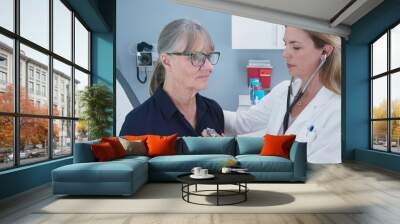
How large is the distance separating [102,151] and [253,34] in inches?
185

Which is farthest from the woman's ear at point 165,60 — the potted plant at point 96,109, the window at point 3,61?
the window at point 3,61

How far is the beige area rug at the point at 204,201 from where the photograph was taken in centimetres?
422

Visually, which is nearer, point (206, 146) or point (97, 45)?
point (206, 146)

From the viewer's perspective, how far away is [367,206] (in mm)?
4457

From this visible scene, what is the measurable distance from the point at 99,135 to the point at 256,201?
4523 millimetres

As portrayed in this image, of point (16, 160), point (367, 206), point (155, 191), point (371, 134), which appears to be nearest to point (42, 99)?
point (16, 160)

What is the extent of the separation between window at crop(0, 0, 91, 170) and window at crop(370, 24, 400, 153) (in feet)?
21.1

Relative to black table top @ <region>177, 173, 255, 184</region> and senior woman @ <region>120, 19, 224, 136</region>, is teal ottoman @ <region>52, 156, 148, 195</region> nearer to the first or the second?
black table top @ <region>177, 173, 255, 184</region>

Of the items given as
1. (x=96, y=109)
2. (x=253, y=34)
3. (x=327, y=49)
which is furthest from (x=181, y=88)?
(x=327, y=49)

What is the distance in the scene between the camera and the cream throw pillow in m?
6.62

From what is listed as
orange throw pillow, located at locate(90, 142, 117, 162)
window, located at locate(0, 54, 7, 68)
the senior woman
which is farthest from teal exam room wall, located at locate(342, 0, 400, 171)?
window, located at locate(0, 54, 7, 68)

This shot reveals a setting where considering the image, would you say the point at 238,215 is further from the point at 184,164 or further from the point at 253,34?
the point at 253,34

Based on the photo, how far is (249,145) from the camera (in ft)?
22.7

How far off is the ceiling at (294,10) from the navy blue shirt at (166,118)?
2.00 metres
